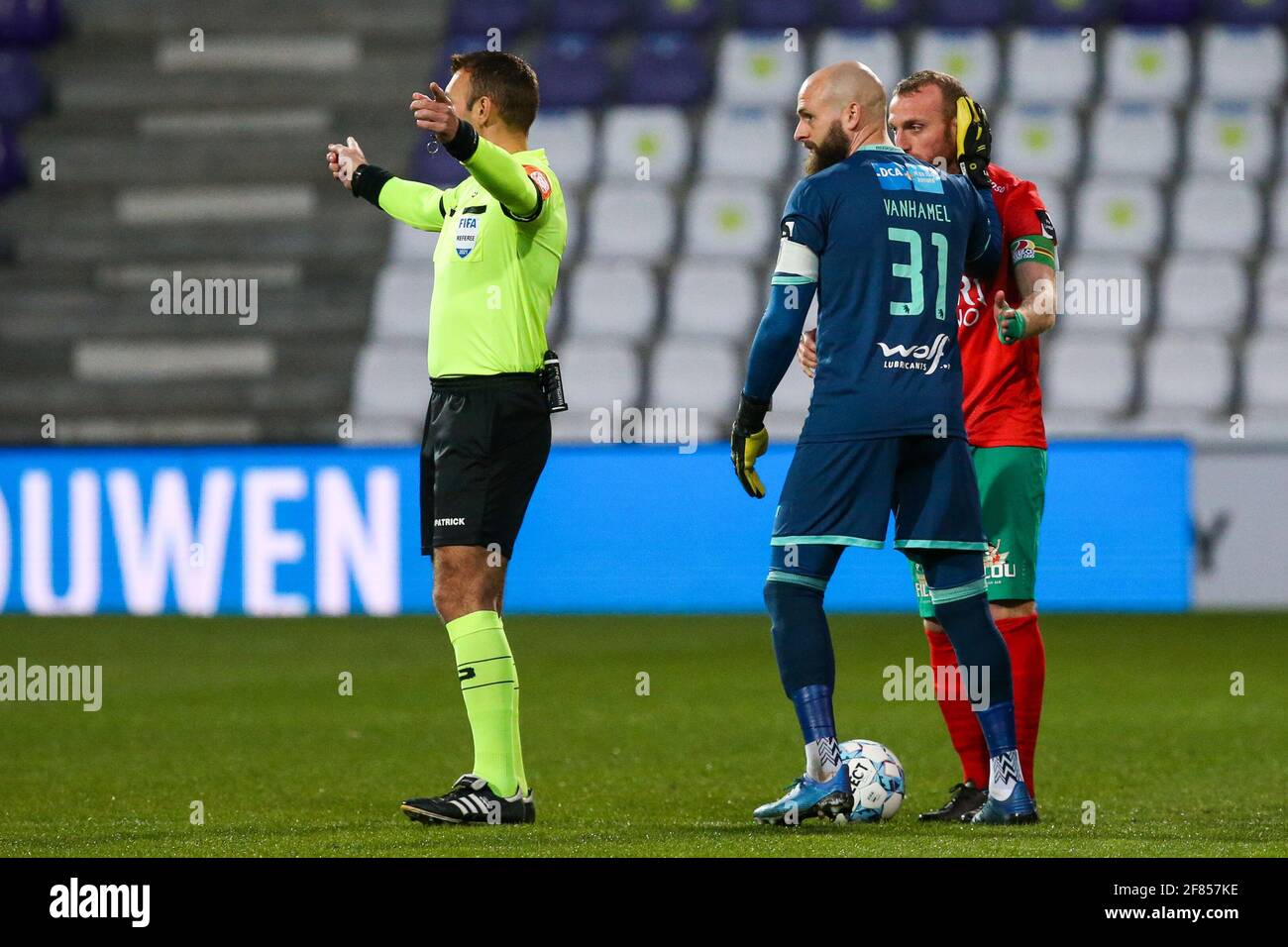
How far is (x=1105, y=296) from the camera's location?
14312 millimetres

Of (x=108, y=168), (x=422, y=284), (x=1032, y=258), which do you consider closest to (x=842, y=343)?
(x=1032, y=258)

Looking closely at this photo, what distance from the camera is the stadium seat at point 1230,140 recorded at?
583 inches

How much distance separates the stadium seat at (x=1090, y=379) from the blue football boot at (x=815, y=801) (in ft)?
28.6

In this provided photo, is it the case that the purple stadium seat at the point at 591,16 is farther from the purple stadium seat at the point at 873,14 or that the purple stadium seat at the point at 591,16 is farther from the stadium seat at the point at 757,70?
the purple stadium seat at the point at 873,14

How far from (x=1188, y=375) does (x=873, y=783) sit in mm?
8844

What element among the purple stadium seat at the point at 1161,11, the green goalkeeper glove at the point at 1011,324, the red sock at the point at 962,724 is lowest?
the red sock at the point at 962,724

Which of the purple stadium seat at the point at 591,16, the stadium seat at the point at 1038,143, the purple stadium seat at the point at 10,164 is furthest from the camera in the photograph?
the purple stadium seat at the point at 591,16

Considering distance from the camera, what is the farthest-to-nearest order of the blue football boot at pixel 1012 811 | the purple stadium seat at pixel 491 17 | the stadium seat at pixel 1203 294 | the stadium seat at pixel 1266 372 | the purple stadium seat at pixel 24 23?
the purple stadium seat at pixel 24 23
the purple stadium seat at pixel 491 17
the stadium seat at pixel 1203 294
the stadium seat at pixel 1266 372
the blue football boot at pixel 1012 811

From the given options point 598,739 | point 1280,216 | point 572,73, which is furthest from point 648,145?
point 598,739

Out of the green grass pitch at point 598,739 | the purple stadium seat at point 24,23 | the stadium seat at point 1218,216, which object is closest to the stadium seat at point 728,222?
the stadium seat at point 1218,216

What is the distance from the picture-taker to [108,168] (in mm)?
16562

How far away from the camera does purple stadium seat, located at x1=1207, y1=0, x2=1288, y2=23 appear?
51.6 feet

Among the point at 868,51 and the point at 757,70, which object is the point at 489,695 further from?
the point at 757,70
